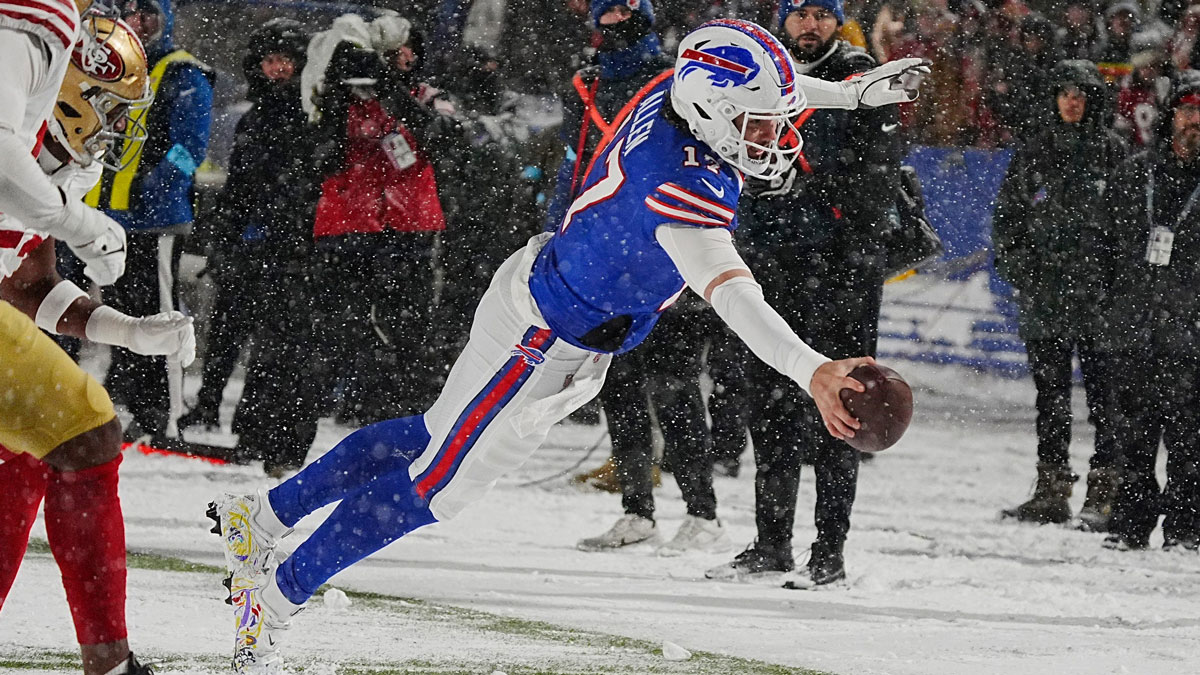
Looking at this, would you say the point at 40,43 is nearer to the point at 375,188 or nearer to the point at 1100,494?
the point at 375,188

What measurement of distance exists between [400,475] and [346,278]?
3654 millimetres

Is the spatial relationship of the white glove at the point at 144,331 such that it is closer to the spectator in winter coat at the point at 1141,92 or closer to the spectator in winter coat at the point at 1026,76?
the spectator in winter coat at the point at 1026,76

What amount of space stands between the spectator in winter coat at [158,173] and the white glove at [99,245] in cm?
380

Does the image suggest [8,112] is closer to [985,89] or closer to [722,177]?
[722,177]

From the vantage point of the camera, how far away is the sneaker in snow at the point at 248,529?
161 inches

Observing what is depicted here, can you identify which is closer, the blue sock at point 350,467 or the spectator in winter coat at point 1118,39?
the blue sock at point 350,467

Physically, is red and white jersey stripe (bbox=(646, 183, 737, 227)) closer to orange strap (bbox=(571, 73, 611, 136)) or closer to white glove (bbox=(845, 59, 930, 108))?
white glove (bbox=(845, 59, 930, 108))

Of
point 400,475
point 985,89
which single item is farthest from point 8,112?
point 985,89

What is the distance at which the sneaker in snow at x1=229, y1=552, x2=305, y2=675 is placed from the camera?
3904 millimetres

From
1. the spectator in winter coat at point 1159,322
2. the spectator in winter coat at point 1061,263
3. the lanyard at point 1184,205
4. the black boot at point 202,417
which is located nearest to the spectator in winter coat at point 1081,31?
the spectator in winter coat at point 1061,263

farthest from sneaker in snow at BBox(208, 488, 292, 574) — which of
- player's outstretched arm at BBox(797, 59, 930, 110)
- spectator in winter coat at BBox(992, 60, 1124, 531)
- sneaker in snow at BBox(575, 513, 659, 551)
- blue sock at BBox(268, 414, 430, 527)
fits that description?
spectator in winter coat at BBox(992, 60, 1124, 531)

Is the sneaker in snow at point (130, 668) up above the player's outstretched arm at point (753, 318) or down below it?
below

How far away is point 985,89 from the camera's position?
380 inches

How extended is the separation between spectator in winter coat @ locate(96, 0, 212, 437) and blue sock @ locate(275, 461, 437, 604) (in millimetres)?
4077
